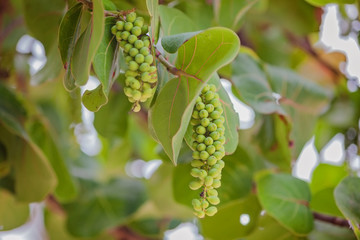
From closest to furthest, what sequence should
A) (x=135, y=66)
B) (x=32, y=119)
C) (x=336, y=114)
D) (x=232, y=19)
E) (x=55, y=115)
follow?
1. (x=135, y=66)
2. (x=232, y=19)
3. (x=32, y=119)
4. (x=336, y=114)
5. (x=55, y=115)

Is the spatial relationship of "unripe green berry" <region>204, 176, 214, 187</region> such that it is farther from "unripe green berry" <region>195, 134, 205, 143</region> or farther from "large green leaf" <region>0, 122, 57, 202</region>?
"large green leaf" <region>0, 122, 57, 202</region>

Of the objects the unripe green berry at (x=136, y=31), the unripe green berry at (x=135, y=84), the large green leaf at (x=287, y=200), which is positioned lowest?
the large green leaf at (x=287, y=200)

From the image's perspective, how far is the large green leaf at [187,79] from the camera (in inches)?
16.7

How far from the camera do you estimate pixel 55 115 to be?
1.23 metres

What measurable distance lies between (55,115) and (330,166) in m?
0.71

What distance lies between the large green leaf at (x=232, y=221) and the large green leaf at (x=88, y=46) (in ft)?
1.29

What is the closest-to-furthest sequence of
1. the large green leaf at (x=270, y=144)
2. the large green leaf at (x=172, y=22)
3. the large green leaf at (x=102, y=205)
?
the large green leaf at (x=172, y=22) → the large green leaf at (x=270, y=144) → the large green leaf at (x=102, y=205)

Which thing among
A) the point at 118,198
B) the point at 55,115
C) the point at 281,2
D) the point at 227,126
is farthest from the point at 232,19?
the point at 55,115

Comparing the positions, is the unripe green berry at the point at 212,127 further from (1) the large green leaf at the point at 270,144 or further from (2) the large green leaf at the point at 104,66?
(1) the large green leaf at the point at 270,144

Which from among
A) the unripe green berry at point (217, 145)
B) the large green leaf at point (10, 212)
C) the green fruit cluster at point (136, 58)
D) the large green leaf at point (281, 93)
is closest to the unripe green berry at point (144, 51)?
the green fruit cluster at point (136, 58)

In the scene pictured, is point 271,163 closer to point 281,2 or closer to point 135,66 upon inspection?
point 281,2

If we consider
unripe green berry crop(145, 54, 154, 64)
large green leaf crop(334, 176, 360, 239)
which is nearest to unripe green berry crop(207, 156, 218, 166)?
unripe green berry crop(145, 54, 154, 64)

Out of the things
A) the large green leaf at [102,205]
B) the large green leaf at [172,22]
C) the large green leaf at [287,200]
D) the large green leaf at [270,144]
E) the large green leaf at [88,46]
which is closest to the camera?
the large green leaf at [88,46]

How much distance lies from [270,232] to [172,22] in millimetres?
370
